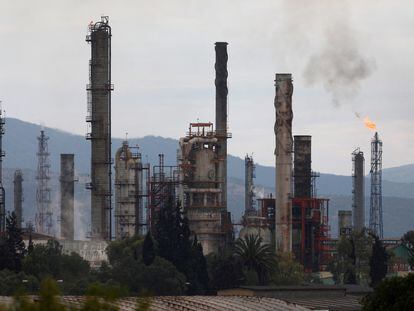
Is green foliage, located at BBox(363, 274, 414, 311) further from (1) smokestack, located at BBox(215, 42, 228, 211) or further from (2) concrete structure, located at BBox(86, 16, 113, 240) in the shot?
(1) smokestack, located at BBox(215, 42, 228, 211)

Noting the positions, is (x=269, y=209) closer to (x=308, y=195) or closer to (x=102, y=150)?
(x=308, y=195)

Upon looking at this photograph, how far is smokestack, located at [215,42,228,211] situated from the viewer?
151 m

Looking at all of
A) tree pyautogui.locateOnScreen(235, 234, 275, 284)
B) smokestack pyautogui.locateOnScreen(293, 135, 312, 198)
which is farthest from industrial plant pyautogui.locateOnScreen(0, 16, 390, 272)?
tree pyautogui.locateOnScreen(235, 234, 275, 284)

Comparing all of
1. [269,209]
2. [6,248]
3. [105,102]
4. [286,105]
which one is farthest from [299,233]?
[6,248]

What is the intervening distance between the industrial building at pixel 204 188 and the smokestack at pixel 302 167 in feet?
25.8

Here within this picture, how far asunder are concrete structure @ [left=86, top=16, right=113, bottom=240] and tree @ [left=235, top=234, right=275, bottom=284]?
15.4 metres

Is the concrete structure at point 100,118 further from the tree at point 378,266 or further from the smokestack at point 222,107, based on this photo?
the tree at point 378,266

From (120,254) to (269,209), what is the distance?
60.8 feet

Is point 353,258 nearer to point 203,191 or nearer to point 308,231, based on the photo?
point 308,231

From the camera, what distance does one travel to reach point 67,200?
180625 mm

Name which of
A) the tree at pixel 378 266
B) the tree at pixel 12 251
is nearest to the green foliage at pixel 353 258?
the tree at pixel 378 266

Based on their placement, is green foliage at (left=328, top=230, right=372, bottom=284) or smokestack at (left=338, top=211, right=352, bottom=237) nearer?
green foliage at (left=328, top=230, right=372, bottom=284)

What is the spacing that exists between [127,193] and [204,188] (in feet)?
39.8

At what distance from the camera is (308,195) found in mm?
151625
